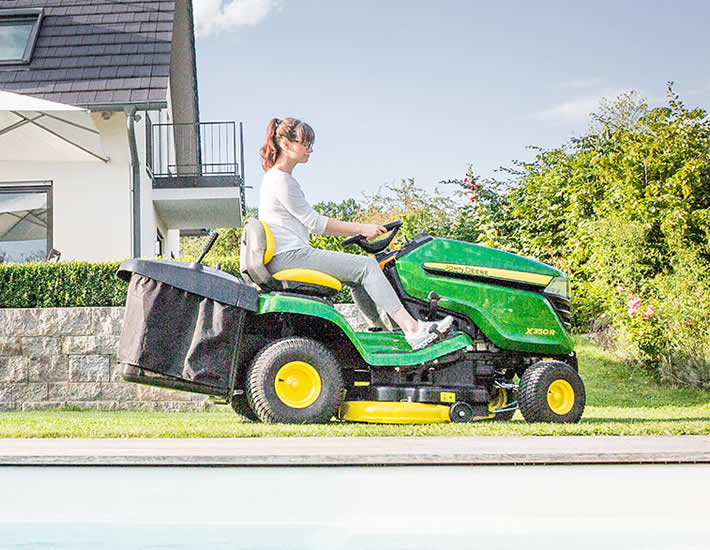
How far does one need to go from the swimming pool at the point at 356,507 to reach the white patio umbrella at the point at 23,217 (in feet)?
31.4

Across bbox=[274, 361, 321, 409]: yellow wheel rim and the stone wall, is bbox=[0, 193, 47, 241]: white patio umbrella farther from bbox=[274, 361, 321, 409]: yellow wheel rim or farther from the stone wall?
bbox=[274, 361, 321, 409]: yellow wheel rim

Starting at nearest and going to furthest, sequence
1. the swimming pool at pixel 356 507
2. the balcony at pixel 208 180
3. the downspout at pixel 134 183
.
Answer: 1. the swimming pool at pixel 356 507
2. the downspout at pixel 134 183
3. the balcony at pixel 208 180

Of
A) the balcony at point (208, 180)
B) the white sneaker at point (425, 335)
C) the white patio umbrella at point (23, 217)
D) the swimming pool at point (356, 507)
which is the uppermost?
the balcony at point (208, 180)

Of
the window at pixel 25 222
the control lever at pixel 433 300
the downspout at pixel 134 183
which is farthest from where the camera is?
the window at pixel 25 222

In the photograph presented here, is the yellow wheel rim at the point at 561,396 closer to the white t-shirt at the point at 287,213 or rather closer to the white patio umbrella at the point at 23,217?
the white t-shirt at the point at 287,213

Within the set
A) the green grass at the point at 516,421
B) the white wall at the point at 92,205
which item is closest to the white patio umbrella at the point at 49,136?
the white wall at the point at 92,205

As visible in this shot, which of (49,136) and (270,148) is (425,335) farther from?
(49,136)

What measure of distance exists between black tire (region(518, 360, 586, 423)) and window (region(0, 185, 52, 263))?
850cm

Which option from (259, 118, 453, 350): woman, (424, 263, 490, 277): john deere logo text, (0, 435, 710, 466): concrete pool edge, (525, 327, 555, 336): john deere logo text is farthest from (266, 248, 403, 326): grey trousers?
(0, 435, 710, 466): concrete pool edge

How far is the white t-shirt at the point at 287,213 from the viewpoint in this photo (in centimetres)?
537

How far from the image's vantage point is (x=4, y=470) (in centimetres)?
355

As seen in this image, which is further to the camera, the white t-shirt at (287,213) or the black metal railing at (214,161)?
the black metal railing at (214,161)

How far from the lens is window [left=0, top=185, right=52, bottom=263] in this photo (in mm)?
12477

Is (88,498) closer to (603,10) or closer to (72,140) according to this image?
(72,140)
